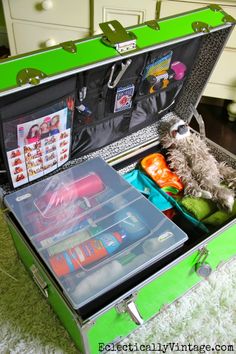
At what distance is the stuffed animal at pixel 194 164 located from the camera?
1065mm

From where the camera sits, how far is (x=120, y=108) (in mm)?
993

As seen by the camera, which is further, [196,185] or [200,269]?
[196,185]

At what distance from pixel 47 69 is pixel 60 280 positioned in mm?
458

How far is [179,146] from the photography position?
45.1 inches

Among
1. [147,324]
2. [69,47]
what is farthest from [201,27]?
[147,324]

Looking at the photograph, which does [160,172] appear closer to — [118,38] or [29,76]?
[118,38]

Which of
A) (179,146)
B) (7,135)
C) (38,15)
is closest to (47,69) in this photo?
(7,135)

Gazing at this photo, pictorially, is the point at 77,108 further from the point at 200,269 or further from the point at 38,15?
the point at 38,15

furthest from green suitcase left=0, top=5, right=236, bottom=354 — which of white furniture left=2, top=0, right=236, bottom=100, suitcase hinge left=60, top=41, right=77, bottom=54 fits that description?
white furniture left=2, top=0, right=236, bottom=100

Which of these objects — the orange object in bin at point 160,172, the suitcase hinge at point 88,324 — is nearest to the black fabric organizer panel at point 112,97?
the orange object in bin at point 160,172

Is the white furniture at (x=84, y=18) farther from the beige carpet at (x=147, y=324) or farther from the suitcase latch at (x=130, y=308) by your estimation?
the suitcase latch at (x=130, y=308)

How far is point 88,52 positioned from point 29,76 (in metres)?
0.16

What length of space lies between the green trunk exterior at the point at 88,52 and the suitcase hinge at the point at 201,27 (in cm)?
1

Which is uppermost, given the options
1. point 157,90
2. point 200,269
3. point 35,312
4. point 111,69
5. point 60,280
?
point 111,69
